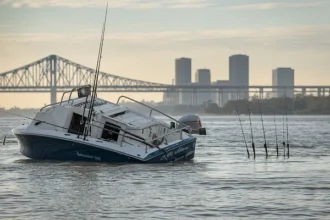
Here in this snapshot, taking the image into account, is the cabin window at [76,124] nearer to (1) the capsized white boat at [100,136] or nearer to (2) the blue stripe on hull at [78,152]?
(1) the capsized white boat at [100,136]

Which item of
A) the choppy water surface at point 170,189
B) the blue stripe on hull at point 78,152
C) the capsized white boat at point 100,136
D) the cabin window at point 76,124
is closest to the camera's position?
the choppy water surface at point 170,189

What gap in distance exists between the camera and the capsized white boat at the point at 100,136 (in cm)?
3180

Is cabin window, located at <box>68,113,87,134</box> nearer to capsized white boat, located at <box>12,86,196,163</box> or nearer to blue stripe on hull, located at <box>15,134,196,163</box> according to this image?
capsized white boat, located at <box>12,86,196,163</box>

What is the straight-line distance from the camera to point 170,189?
25.0m

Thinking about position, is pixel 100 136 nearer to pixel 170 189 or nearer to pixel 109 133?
pixel 109 133

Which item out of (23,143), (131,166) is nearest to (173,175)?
(131,166)

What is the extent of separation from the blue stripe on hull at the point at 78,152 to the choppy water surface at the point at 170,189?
10.6 inches

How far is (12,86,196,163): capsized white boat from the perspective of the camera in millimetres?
31797

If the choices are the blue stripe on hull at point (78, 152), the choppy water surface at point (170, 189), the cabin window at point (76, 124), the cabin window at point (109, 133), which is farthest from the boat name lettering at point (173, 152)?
the cabin window at point (76, 124)

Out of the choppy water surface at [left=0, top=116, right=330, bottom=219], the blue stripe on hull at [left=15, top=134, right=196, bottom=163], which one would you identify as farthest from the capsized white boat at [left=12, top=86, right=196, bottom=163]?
the choppy water surface at [left=0, top=116, right=330, bottom=219]

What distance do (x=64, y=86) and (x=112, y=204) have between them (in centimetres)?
17534

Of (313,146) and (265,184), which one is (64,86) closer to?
(313,146)

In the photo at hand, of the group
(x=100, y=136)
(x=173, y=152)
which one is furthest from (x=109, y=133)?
(x=173, y=152)

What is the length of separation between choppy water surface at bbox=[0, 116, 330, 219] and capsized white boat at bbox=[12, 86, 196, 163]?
0.41 m
